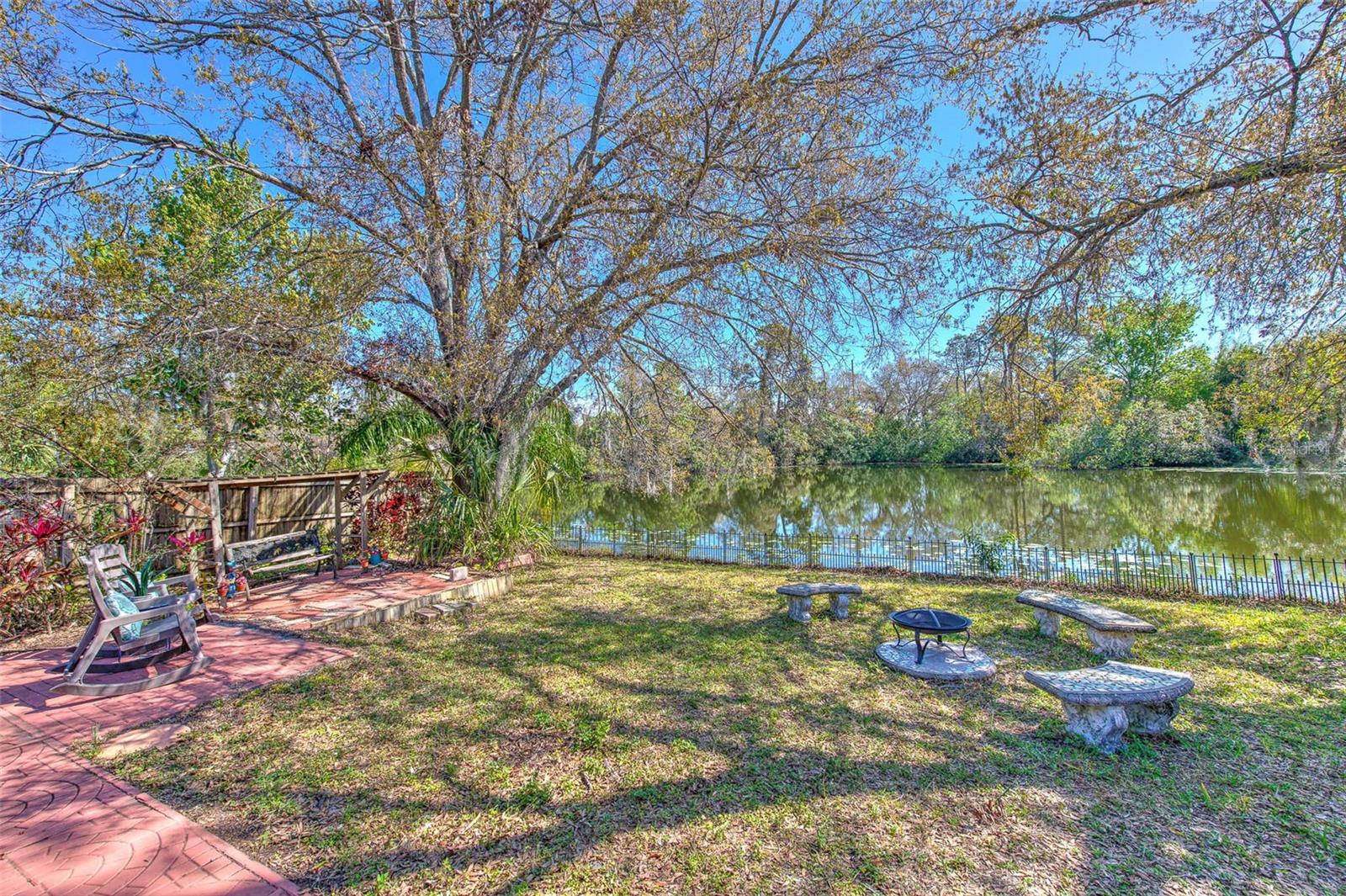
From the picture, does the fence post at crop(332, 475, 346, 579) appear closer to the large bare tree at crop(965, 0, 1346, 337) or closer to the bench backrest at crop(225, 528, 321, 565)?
the bench backrest at crop(225, 528, 321, 565)

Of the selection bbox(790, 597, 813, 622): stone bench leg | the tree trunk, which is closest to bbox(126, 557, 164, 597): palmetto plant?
the tree trunk

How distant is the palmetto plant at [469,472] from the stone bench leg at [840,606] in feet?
15.3

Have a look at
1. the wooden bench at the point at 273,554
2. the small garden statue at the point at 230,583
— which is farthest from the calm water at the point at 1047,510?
the small garden statue at the point at 230,583

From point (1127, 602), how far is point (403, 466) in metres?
10.1

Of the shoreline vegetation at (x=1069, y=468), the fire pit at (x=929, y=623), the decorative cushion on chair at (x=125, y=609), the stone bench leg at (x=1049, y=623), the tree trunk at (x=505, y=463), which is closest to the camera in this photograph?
the decorative cushion on chair at (x=125, y=609)

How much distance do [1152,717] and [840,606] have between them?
2835mm

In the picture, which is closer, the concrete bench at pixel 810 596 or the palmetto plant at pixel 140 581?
the palmetto plant at pixel 140 581

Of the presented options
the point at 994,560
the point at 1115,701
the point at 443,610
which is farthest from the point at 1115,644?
the point at 443,610

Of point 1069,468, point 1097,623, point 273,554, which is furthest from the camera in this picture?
point 1069,468

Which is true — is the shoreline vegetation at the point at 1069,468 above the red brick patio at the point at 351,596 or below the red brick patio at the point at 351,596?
above

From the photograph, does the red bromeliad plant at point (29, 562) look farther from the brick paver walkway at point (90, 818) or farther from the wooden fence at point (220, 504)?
the brick paver walkway at point (90, 818)

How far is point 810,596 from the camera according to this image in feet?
18.5

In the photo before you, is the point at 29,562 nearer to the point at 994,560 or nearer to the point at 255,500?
the point at 255,500

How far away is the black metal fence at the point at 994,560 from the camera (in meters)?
6.98
